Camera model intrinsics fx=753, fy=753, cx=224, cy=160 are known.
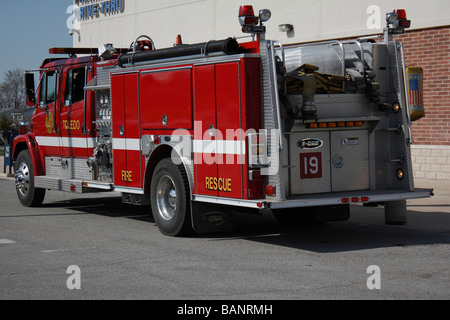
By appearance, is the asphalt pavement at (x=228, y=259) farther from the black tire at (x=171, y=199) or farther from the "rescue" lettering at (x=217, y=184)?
the "rescue" lettering at (x=217, y=184)

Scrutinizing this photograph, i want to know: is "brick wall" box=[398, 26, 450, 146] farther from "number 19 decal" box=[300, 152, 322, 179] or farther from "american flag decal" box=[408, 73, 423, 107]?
"number 19 decal" box=[300, 152, 322, 179]

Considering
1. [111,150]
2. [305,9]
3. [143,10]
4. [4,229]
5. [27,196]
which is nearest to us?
[4,229]

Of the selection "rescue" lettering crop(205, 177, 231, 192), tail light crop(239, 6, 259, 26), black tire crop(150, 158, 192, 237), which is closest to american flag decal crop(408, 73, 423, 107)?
tail light crop(239, 6, 259, 26)

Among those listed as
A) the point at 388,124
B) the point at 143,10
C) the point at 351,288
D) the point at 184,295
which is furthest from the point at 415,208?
the point at 143,10

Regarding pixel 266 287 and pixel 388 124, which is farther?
pixel 388 124

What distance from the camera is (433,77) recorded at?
17266mm

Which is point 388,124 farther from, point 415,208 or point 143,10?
point 143,10

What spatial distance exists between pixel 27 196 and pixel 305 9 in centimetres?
975

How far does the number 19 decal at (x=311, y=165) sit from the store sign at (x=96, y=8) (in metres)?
20.1

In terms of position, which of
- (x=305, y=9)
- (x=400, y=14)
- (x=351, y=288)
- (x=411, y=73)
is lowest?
(x=351, y=288)

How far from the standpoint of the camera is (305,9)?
20516 mm

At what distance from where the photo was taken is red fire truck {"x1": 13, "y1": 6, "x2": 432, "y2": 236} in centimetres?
923

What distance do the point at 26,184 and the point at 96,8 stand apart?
17275 mm

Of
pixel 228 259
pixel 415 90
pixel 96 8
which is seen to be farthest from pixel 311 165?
pixel 96 8
